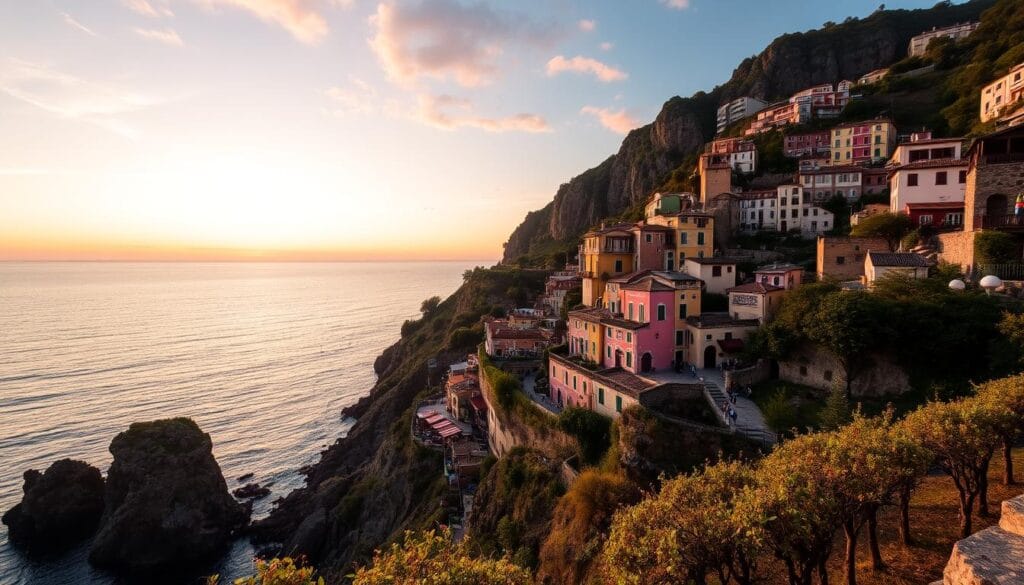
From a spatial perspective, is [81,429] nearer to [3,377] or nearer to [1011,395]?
[3,377]

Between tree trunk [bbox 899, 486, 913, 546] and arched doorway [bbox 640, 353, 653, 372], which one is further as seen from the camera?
arched doorway [bbox 640, 353, 653, 372]

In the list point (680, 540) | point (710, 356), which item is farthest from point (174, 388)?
point (680, 540)

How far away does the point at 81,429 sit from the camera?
2299 inches

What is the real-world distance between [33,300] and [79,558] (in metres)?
196

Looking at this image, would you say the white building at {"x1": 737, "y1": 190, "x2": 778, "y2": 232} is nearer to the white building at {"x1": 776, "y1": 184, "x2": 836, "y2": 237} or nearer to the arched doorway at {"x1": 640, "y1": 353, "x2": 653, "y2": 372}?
the white building at {"x1": 776, "y1": 184, "x2": 836, "y2": 237}

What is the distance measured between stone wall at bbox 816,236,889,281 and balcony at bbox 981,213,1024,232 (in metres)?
8.08

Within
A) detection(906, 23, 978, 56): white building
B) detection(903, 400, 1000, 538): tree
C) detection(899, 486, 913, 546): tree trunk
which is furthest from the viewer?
detection(906, 23, 978, 56): white building

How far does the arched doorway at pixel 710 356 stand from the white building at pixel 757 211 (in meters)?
38.1

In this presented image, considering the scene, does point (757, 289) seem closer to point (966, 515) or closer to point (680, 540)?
point (966, 515)

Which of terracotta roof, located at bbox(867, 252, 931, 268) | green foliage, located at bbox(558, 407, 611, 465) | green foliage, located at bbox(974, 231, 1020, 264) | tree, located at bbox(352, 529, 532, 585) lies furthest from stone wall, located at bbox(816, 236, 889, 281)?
tree, located at bbox(352, 529, 532, 585)

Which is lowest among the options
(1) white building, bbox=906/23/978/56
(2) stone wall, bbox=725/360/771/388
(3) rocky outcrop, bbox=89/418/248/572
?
(3) rocky outcrop, bbox=89/418/248/572

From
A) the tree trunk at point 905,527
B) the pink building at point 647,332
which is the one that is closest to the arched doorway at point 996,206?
the pink building at point 647,332

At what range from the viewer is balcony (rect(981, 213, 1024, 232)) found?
31.6 metres

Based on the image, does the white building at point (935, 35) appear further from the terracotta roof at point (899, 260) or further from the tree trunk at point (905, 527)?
the tree trunk at point (905, 527)
